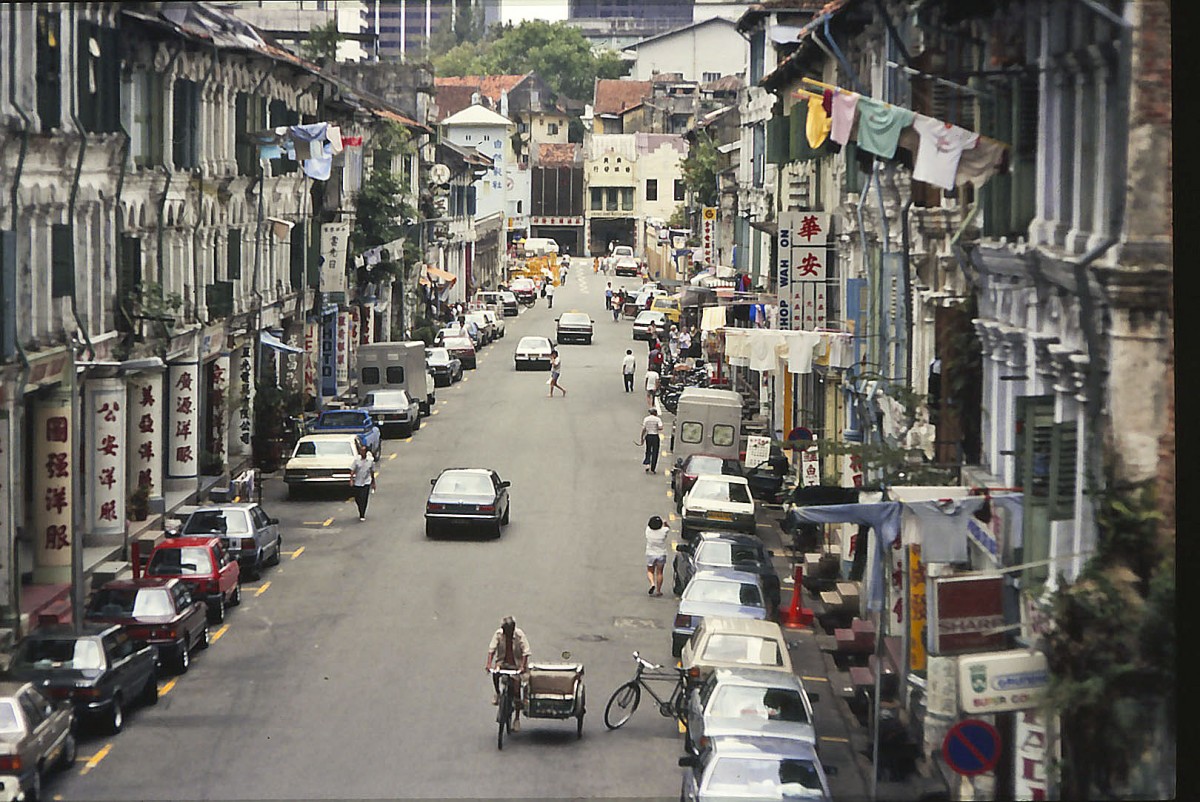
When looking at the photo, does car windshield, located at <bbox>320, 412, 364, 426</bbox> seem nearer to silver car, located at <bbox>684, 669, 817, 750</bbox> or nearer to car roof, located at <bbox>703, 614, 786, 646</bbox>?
car roof, located at <bbox>703, 614, 786, 646</bbox>

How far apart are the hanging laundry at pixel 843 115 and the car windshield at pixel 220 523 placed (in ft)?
50.6

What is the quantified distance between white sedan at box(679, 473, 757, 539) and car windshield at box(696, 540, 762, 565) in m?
5.58

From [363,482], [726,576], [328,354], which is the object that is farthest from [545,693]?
[328,354]

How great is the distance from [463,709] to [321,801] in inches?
188

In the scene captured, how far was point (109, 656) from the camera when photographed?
26.4 m

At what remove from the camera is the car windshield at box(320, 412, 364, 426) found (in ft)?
173

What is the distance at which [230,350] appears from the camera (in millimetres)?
48875

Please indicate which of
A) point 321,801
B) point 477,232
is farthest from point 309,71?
point 477,232

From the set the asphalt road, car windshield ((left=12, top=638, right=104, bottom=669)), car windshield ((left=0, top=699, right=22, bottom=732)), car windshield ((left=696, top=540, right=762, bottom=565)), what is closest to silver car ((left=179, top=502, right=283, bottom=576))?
the asphalt road

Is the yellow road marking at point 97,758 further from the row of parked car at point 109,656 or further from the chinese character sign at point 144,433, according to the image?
the chinese character sign at point 144,433

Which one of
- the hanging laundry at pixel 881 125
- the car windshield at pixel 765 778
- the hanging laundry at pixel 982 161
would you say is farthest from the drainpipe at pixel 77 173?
the car windshield at pixel 765 778

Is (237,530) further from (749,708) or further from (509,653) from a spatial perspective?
(749,708)

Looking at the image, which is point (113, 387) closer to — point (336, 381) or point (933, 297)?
point (933, 297)

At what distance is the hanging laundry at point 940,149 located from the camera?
76.4 feet
